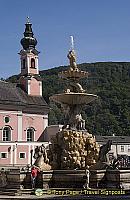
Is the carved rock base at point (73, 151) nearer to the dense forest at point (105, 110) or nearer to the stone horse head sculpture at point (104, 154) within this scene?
the stone horse head sculpture at point (104, 154)

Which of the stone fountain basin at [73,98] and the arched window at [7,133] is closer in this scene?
the stone fountain basin at [73,98]

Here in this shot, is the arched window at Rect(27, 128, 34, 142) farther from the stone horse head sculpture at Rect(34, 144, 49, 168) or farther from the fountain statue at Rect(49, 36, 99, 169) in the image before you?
the stone horse head sculpture at Rect(34, 144, 49, 168)

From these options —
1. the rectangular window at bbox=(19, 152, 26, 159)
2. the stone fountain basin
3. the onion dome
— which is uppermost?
the onion dome

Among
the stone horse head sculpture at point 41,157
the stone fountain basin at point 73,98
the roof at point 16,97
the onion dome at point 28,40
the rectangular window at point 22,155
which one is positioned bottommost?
the stone horse head sculpture at point 41,157

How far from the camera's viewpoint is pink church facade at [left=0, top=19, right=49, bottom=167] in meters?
63.3

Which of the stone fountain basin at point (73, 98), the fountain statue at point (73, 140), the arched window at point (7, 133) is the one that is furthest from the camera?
the arched window at point (7, 133)

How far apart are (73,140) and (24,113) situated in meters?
39.1

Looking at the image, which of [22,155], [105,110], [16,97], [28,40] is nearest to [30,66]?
[28,40]

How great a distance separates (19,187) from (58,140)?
5971 mm

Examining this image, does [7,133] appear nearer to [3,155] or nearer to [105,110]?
[3,155]

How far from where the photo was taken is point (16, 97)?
2717 inches

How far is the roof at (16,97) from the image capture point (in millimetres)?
66438

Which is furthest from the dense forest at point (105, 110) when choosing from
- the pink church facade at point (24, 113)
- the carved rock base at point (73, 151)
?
the carved rock base at point (73, 151)

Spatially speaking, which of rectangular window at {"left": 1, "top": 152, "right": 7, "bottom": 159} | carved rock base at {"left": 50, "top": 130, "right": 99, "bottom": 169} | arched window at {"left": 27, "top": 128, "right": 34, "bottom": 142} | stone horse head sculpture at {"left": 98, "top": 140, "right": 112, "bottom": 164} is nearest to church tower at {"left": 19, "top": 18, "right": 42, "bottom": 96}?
arched window at {"left": 27, "top": 128, "right": 34, "bottom": 142}
